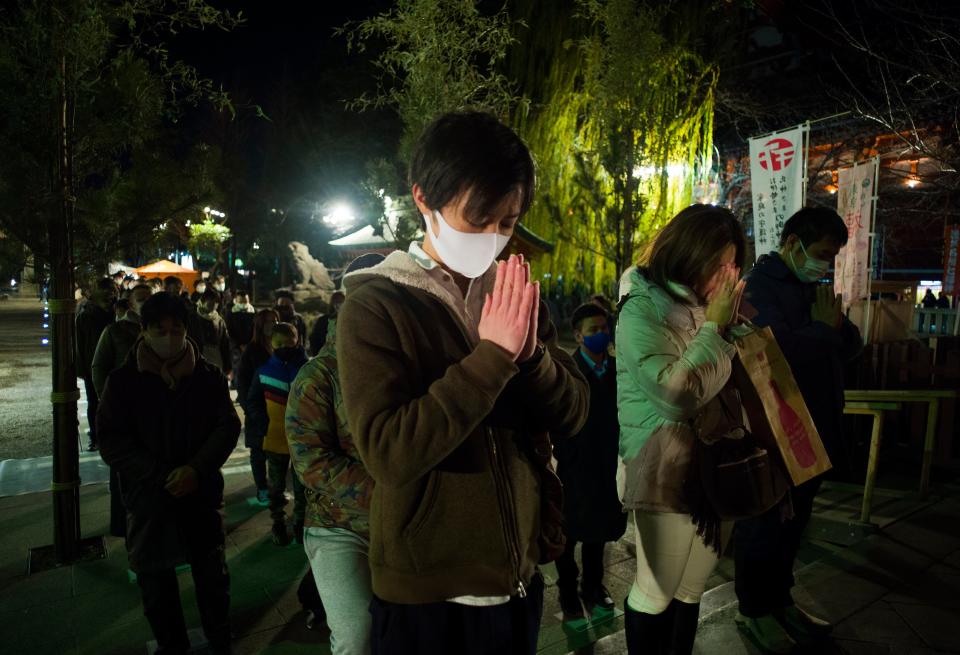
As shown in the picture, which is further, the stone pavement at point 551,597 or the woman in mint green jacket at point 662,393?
the stone pavement at point 551,597

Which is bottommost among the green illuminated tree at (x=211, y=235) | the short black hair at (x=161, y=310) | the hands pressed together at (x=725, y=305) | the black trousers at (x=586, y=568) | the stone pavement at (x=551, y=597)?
the stone pavement at (x=551, y=597)

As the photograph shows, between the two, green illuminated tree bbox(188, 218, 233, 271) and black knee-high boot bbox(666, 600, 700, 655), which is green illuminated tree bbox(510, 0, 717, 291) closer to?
black knee-high boot bbox(666, 600, 700, 655)

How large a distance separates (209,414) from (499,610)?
2274 millimetres

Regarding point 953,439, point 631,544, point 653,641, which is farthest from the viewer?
point 953,439

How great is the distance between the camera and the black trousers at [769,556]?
3227mm

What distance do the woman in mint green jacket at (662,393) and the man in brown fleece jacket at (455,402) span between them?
3.09 feet

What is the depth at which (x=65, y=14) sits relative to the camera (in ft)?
13.3

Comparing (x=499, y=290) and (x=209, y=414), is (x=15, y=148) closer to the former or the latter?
(x=209, y=414)

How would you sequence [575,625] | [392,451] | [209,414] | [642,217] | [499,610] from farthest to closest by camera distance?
[642,217], [575,625], [209,414], [499,610], [392,451]

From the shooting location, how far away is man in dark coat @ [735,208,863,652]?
3.23 m

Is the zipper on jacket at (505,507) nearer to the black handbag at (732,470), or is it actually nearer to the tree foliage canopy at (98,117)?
the black handbag at (732,470)

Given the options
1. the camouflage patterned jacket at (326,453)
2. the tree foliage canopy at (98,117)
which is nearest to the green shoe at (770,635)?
the camouflage patterned jacket at (326,453)

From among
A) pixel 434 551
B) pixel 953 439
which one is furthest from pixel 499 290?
pixel 953 439

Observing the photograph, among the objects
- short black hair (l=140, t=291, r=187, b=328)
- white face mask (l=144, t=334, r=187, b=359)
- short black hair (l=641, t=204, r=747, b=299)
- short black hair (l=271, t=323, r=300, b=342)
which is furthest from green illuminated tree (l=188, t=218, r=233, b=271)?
short black hair (l=641, t=204, r=747, b=299)
